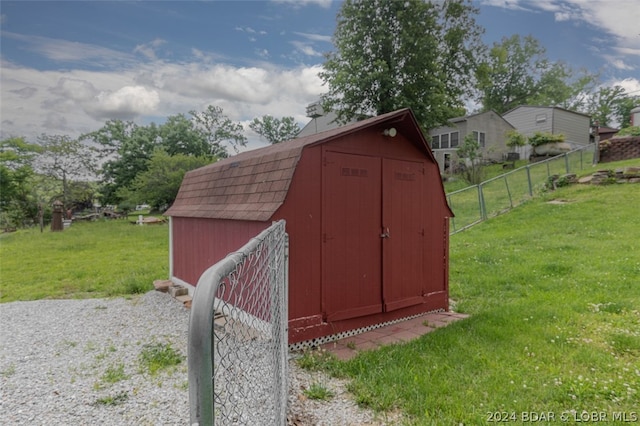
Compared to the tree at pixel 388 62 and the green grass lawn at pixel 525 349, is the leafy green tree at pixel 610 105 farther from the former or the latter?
the green grass lawn at pixel 525 349

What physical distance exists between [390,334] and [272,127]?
43.9 metres

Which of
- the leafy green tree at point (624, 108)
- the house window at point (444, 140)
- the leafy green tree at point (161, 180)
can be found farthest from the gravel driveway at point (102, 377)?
the leafy green tree at point (624, 108)

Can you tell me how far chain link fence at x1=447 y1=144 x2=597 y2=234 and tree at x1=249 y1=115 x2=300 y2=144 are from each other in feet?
114

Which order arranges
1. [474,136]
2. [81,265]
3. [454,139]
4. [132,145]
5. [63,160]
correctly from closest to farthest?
[81,265] < [63,160] < [474,136] < [454,139] < [132,145]

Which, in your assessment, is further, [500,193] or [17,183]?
[17,183]

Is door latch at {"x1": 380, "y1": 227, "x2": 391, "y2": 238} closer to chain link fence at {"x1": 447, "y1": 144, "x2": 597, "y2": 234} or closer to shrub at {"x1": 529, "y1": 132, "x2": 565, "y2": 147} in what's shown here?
chain link fence at {"x1": 447, "y1": 144, "x2": 597, "y2": 234}

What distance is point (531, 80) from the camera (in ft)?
116

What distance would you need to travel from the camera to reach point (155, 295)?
613 centimetres

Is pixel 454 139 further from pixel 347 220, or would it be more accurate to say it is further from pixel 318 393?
pixel 318 393

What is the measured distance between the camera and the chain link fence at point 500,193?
11.4m

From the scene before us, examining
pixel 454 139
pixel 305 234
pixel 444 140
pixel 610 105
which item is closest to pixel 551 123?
pixel 454 139

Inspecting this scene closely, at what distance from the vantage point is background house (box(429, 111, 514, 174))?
895 inches

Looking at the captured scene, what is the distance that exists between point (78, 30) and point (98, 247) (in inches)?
271

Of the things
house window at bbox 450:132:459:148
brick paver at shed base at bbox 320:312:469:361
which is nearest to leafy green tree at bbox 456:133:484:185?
house window at bbox 450:132:459:148
